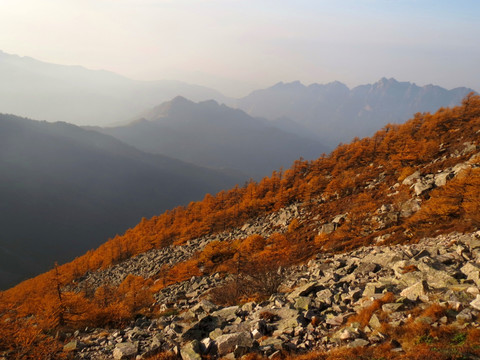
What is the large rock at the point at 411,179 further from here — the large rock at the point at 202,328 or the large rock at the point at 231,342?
the large rock at the point at 231,342

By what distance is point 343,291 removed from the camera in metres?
20.0

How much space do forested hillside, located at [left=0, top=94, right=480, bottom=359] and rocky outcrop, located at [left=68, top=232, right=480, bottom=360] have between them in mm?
1729

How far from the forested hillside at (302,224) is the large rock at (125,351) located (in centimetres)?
423

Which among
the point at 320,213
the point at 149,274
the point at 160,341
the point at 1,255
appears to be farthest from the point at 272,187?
the point at 1,255

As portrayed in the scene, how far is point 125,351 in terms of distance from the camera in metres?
17.4

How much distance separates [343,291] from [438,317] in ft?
24.1

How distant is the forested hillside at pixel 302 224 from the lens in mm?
30219

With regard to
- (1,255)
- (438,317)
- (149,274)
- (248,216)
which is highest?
(438,317)

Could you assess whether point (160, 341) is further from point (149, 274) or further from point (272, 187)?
point (272, 187)

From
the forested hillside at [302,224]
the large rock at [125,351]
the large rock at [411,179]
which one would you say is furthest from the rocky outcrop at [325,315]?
the large rock at [411,179]

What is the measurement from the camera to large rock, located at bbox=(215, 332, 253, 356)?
15171 mm

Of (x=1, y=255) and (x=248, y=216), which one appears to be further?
(x=1, y=255)

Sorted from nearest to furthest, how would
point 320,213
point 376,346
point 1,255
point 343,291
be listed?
point 376,346 < point 343,291 < point 320,213 < point 1,255

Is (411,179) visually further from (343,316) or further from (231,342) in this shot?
(231,342)
